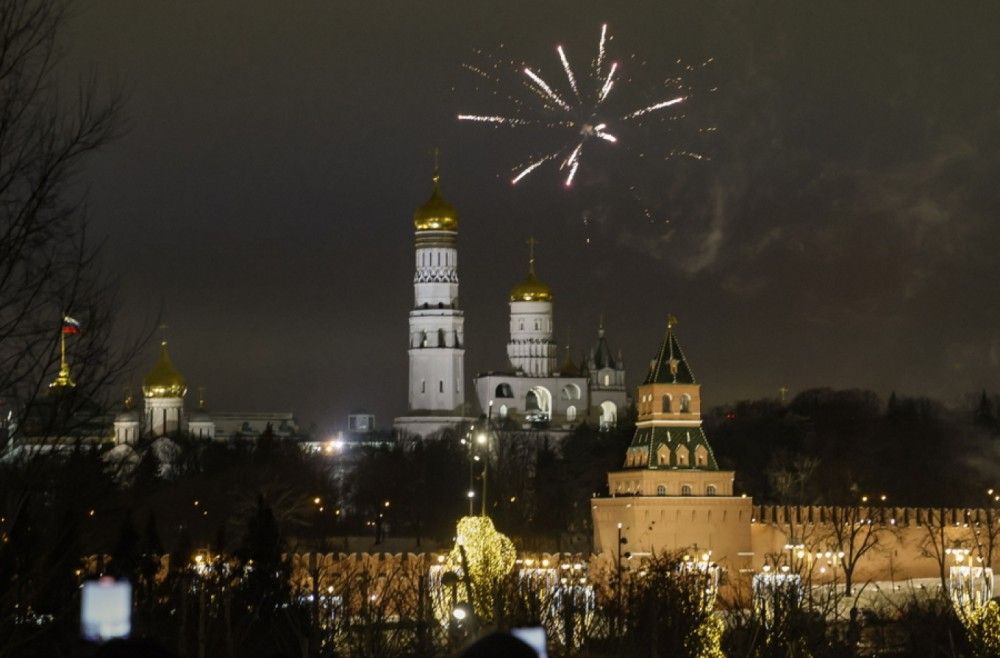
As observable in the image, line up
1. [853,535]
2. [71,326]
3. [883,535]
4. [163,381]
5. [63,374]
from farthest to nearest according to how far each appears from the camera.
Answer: [163,381] → [883,535] → [853,535] → [71,326] → [63,374]

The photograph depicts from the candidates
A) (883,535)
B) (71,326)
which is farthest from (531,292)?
(71,326)

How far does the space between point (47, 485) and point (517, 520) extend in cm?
4844

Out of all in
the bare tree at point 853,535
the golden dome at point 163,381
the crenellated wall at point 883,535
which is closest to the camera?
A: the bare tree at point 853,535

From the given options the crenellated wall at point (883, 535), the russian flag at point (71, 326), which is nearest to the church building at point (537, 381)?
the crenellated wall at point (883, 535)

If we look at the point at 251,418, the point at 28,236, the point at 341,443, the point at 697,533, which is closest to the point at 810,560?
the point at 697,533

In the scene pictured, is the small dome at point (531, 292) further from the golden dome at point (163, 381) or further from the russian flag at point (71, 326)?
the russian flag at point (71, 326)

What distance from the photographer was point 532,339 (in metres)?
122

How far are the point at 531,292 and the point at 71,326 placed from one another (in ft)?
344

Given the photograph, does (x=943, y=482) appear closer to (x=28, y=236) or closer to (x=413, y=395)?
(x=413, y=395)

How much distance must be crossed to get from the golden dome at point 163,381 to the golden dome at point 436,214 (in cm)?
1279

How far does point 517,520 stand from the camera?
220 feet

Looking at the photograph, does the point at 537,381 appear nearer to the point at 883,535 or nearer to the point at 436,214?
the point at 436,214

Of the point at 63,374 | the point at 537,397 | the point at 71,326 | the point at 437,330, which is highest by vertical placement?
the point at 437,330

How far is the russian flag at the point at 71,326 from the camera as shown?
47.6 ft
